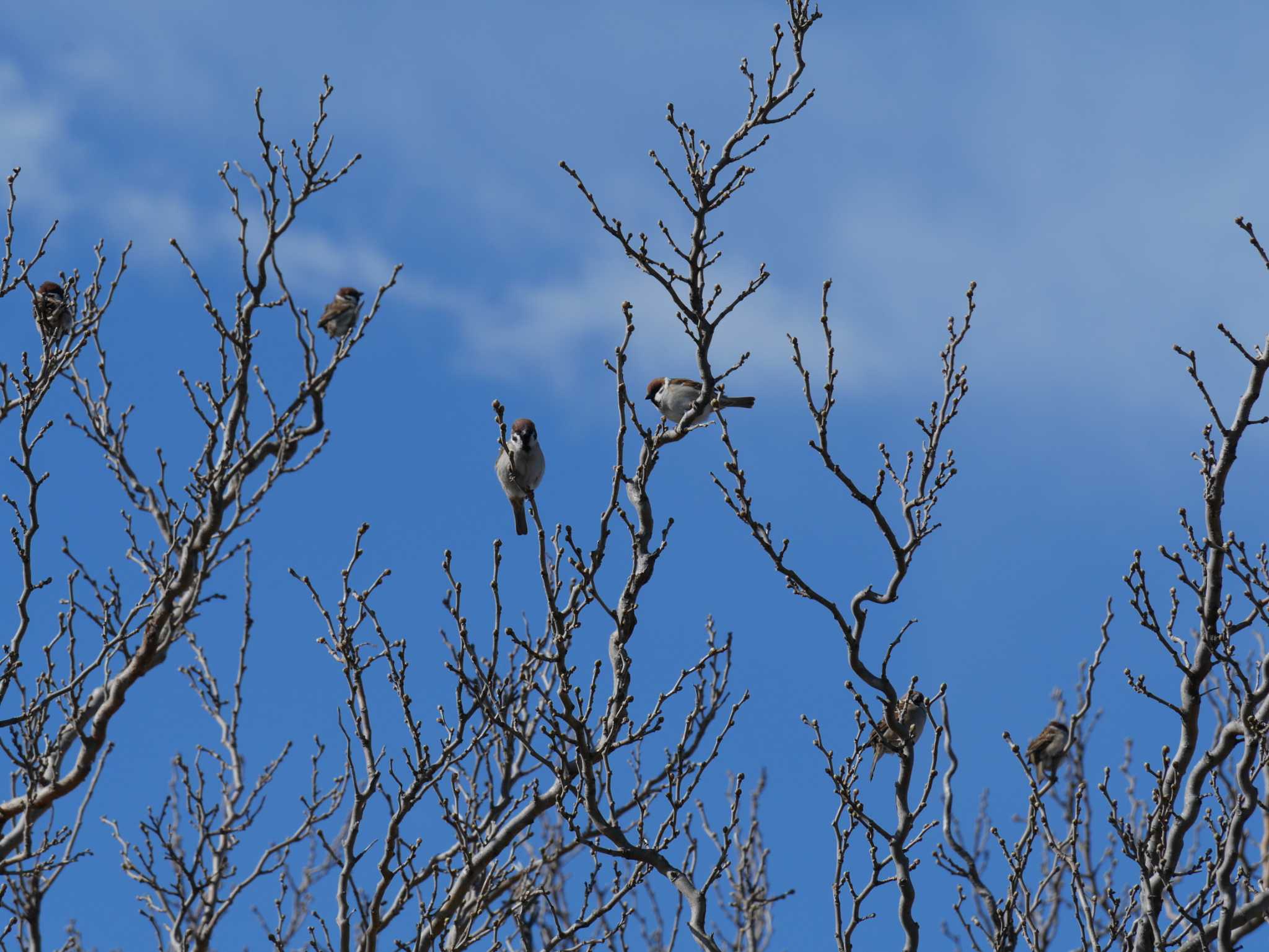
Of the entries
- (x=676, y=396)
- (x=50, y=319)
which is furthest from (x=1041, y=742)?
(x=50, y=319)

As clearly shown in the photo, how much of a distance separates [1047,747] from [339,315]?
358 inches

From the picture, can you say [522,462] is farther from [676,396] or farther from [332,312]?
[332,312]

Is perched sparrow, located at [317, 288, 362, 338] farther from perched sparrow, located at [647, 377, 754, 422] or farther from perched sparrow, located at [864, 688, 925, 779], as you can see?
Answer: perched sparrow, located at [864, 688, 925, 779]

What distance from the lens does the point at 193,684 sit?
29.1ft

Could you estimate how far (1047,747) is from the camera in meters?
9.90

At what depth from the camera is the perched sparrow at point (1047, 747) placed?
382 inches

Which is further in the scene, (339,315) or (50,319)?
(339,315)

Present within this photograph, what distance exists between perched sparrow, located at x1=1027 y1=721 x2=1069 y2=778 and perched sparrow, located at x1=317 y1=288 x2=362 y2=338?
8.72 metres

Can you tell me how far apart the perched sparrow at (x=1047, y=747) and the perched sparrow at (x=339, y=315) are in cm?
872

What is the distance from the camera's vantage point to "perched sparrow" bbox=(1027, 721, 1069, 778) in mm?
9695

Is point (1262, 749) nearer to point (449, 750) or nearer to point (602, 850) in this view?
point (602, 850)

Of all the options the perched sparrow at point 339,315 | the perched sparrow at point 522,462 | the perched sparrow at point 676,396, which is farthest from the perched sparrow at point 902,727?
the perched sparrow at point 339,315

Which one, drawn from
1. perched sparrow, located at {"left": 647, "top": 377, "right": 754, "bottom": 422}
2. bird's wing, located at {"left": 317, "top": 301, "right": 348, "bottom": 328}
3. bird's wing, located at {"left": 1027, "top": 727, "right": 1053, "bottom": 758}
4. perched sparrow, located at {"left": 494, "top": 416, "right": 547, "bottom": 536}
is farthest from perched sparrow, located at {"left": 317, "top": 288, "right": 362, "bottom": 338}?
bird's wing, located at {"left": 1027, "top": 727, "right": 1053, "bottom": 758}

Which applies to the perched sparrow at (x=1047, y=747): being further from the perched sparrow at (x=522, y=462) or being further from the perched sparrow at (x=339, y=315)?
the perched sparrow at (x=339, y=315)
